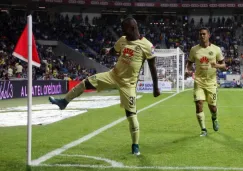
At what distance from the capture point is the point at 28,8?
5172 cm

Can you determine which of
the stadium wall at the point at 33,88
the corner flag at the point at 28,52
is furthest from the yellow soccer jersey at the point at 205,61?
the stadium wall at the point at 33,88

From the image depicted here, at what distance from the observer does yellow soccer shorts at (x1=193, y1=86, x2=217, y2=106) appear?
375 inches

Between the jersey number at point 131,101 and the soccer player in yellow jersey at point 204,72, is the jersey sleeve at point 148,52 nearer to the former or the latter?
the jersey number at point 131,101

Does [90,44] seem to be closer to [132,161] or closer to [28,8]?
[28,8]

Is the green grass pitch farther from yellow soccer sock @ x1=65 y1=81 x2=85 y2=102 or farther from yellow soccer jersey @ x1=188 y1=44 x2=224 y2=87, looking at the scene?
yellow soccer jersey @ x1=188 y1=44 x2=224 y2=87

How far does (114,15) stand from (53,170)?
54.5m

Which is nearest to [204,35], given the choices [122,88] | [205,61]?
[205,61]

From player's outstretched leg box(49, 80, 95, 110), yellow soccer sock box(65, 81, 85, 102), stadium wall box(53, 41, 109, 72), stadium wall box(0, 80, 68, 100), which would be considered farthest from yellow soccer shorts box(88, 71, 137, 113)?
stadium wall box(53, 41, 109, 72)

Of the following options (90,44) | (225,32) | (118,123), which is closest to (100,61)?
(90,44)

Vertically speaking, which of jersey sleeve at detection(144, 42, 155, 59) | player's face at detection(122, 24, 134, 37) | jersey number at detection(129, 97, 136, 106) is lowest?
jersey number at detection(129, 97, 136, 106)

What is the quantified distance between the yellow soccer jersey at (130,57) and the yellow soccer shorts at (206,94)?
289 cm

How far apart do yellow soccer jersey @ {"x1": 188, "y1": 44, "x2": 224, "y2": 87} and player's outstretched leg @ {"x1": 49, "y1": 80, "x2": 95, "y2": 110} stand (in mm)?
3541

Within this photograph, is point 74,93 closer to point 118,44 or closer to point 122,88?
point 122,88

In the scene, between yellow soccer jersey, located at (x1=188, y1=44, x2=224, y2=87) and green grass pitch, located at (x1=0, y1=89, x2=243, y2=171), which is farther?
yellow soccer jersey, located at (x1=188, y1=44, x2=224, y2=87)
